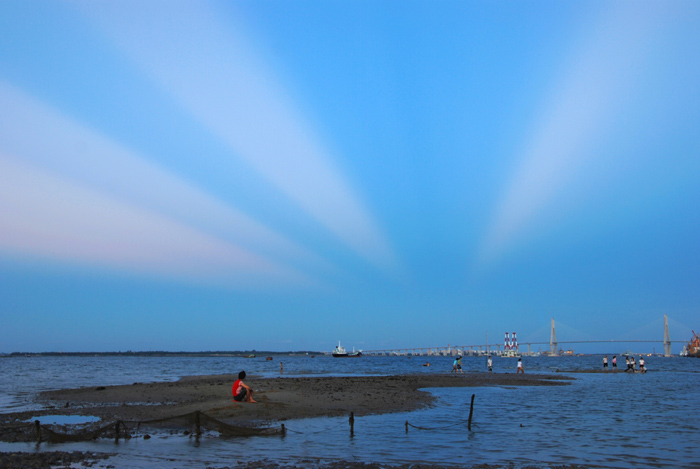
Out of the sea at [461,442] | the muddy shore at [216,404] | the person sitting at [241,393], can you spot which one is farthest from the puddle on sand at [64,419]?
the person sitting at [241,393]

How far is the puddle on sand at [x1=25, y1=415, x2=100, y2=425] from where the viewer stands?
24.8m

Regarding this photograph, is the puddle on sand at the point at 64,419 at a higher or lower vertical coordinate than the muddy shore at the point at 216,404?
lower

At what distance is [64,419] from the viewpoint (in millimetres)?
25969

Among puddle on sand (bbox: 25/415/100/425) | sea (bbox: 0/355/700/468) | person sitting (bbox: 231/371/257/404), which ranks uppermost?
person sitting (bbox: 231/371/257/404)

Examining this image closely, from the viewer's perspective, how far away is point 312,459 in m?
16.8

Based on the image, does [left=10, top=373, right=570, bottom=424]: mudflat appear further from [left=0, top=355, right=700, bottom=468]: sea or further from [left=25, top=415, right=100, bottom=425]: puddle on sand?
[left=0, top=355, right=700, bottom=468]: sea

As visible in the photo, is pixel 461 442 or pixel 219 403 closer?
pixel 461 442

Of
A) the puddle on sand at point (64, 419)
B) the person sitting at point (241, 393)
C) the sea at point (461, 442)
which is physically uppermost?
the person sitting at point (241, 393)

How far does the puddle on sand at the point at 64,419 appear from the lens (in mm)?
24797

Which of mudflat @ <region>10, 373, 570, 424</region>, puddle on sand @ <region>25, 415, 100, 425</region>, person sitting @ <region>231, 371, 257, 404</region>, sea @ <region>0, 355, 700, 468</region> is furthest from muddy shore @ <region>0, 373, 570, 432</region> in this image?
Result: sea @ <region>0, 355, 700, 468</region>

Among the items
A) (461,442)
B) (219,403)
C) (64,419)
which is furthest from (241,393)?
(461,442)

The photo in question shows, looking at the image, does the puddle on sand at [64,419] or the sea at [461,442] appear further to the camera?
the puddle on sand at [64,419]

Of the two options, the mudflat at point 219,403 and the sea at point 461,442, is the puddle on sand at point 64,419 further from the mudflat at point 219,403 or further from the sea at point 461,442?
the sea at point 461,442

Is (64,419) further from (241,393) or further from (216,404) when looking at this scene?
(241,393)
